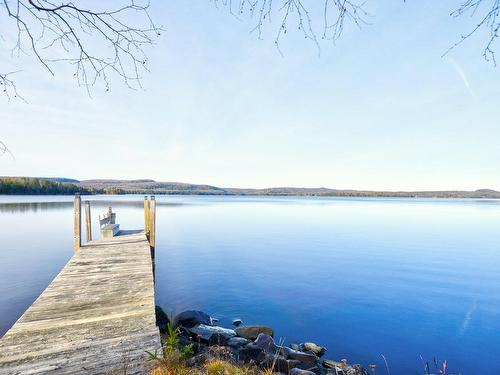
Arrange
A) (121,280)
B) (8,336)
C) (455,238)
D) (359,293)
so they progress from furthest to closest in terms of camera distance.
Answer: (455,238)
(359,293)
(121,280)
(8,336)

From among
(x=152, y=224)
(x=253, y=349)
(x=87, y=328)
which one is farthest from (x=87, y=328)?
(x=152, y=224)

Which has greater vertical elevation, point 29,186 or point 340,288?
point 29,186

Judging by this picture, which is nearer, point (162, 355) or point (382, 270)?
point (162, 355)

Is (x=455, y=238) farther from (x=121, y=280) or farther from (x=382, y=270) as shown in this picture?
(x=121, y=280)

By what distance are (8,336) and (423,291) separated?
12958mm

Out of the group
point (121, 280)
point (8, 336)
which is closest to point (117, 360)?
point (8, 336)

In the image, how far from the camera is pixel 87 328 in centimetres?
467

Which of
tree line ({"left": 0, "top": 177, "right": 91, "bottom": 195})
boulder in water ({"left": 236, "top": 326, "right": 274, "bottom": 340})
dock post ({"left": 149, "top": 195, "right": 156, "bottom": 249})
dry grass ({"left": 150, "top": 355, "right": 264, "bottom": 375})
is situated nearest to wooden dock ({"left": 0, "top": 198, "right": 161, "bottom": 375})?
dry grass ({"left": 150, "top": 355, "right": 264, "bottom": 375})

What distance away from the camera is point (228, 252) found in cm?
1944

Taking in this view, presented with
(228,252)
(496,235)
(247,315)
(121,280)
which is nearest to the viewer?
(121,280)

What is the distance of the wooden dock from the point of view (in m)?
3.65

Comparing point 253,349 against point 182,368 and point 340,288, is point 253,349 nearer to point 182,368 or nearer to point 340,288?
point 182,368

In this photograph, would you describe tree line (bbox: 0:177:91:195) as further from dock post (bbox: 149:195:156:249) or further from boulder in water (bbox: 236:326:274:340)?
boulder in water (bbox: 236:326:274:340)

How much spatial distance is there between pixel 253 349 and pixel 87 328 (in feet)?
10.7
